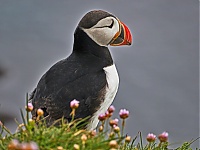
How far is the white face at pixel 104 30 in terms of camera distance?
10.3ft

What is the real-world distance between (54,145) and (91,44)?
50.0 inches

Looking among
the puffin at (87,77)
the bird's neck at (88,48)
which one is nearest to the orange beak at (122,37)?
the puffin at (87,77)

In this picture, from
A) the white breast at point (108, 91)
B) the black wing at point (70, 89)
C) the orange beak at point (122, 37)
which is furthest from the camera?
the orange beak at point (122, 37)

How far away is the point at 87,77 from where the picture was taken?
3.07 meters

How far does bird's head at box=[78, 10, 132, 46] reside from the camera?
3111 millimetres

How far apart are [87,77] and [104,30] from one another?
32 centimetres

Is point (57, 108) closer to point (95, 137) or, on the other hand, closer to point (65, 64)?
point (65, 64)

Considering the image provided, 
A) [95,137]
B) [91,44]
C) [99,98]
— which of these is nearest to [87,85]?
[99,98]

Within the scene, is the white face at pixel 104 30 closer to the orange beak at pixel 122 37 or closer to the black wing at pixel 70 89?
the orange beak at pixel 122 37

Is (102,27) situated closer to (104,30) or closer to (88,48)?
(104,30)

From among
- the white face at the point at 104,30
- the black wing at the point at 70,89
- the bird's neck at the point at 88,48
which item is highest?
the white face at the point at 104,30

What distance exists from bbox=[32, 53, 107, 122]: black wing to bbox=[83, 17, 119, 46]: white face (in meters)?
0.17

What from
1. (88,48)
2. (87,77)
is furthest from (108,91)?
(88,48)

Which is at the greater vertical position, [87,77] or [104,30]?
[104,30]
